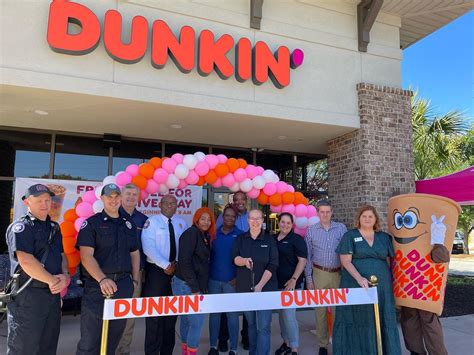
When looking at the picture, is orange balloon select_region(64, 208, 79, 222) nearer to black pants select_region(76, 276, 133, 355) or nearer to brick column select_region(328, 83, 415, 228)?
black pants select_region(76, 276, 133, 355)

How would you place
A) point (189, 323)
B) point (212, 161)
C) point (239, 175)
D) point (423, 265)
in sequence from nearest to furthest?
point (189, 323), point (423, 265), point (212, 161), point (239, 175)

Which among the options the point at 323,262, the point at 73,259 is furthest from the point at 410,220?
the point at 73,259

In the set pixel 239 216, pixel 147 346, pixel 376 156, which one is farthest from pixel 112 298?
pixel 376 156

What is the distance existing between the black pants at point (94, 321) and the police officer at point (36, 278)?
22 cm

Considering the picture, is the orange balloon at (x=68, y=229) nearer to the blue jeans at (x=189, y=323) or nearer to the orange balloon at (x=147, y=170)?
the orange balloon at (x=147, y=170)

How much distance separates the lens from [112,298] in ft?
10.6

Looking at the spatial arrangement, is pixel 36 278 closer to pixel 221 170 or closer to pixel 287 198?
pixel 221 170

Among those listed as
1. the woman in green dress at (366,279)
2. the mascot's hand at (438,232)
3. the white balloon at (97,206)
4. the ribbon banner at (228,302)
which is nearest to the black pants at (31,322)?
the ribbon banner at (228,302)

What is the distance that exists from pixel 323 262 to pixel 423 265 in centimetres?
111

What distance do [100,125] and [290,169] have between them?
469 centimetres

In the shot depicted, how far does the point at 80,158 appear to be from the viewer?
7547 millimetres

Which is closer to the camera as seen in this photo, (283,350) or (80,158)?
(283,350)

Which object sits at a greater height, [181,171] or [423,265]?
[181,171]

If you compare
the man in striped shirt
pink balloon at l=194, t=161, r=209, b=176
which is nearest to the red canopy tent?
the man in striped shirt
